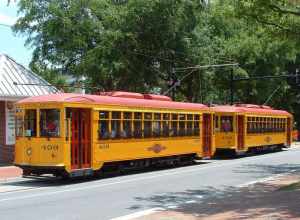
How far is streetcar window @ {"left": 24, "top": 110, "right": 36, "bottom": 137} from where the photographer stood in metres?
20.8

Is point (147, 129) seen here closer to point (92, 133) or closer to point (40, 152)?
point (92, 133)

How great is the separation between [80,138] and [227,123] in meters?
15.6

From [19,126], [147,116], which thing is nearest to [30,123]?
[19,126]

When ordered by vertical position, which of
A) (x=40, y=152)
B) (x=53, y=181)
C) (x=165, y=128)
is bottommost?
(x=53, y=181)

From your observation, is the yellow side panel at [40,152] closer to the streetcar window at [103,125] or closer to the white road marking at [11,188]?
the white road marking at [11,188]

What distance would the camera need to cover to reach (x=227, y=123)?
3512 centimetres

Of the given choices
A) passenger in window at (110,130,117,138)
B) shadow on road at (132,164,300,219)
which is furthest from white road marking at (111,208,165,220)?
passenger in window at (110,130,117,138)

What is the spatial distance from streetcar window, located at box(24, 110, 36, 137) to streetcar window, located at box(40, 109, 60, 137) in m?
0.31

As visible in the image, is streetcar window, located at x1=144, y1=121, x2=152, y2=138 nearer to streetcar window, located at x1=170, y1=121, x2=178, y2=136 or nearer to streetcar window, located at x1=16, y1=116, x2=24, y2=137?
streetcar window, located at x1=170, y1=121, x2=178, y2=136

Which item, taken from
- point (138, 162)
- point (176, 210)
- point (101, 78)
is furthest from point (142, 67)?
point (176, 210)

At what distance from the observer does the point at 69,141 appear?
66.3 ft

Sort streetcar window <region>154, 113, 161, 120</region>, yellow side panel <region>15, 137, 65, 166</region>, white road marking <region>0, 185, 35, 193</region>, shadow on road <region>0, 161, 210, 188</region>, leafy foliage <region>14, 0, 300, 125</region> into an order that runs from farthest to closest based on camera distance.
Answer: leafy foliage <region>14, 0, 300, 125</region>
streetcar window <region>154, 113, 161, 120</region>
shadow on road <region>0, 161, 210, 188</region>
yellow side panel <region>15, 137, 65, 166</region>
white road marking <region>0, 185, 35, 193</region>

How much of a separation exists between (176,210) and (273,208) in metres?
2.20

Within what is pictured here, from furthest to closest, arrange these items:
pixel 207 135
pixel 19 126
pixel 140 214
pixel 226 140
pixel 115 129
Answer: pixel 226 140 → pixel 207 135 → pixel 115 129 → pixel 19 126 → pixel 140 214
